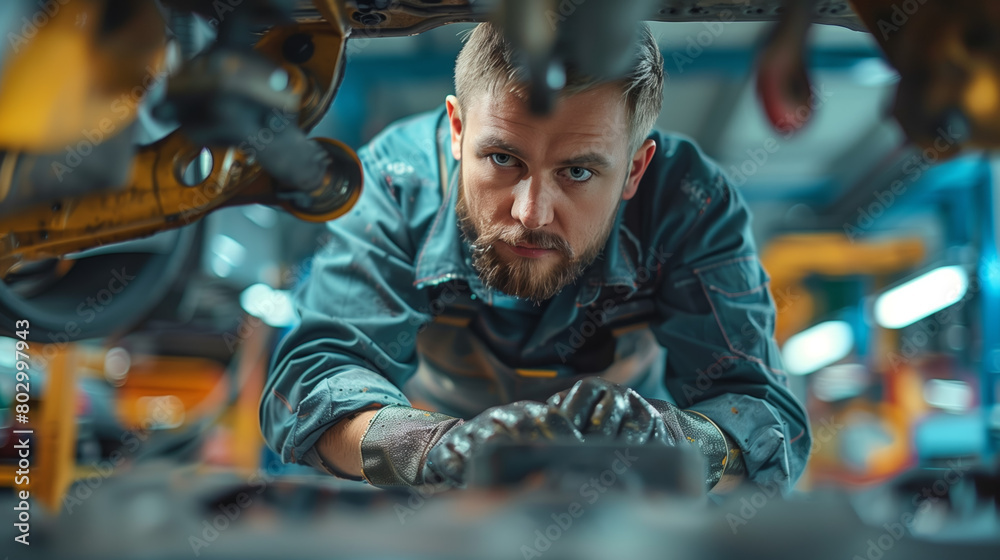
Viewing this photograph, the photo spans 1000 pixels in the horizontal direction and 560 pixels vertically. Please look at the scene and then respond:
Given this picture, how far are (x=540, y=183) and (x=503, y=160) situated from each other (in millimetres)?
84

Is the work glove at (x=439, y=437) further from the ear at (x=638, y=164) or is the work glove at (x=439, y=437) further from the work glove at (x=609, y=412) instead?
the ear at (x=638, y=164)

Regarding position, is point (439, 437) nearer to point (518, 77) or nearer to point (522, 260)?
point (522, 260)

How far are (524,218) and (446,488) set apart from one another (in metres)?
0.38

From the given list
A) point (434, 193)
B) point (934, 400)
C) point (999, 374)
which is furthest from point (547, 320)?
point (934, 400)

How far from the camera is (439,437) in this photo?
0.99 m

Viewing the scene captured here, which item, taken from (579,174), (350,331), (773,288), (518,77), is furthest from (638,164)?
(773,288)

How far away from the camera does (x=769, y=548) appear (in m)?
0.41

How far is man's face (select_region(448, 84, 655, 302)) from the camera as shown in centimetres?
106

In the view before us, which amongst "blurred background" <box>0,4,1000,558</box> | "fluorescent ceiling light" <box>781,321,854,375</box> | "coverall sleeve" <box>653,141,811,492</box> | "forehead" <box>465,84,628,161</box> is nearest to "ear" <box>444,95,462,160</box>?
"forehead" <box>465,84,628,161</box>

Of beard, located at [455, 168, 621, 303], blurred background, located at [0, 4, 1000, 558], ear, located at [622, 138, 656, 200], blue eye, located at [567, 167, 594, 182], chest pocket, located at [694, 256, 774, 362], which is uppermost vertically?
blue eye, located at [567, 167, 594, 182]

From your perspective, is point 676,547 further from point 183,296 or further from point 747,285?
point 183,296

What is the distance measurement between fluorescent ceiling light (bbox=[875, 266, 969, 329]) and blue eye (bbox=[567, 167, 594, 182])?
104 inches

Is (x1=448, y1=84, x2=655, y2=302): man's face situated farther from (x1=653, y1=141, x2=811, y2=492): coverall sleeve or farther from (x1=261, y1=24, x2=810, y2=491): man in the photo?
(x1=653, y1=141, x2=811, y2=492): coverall sleeve

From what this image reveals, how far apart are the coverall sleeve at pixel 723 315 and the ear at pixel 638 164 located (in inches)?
3.2
